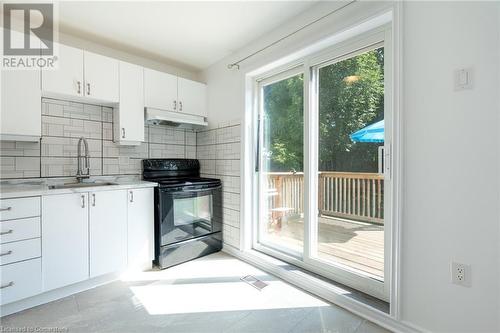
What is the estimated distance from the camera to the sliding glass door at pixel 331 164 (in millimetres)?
1923

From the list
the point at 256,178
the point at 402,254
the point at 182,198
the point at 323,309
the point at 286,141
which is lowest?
the point at 323,309

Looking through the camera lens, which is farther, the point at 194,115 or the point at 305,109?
the point at 194,115

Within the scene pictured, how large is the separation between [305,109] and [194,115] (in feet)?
4.83

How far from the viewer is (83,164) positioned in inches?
101

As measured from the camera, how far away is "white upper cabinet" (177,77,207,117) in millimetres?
3053

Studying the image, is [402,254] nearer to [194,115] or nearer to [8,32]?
[194,115]

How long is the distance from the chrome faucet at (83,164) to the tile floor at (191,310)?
106 centimetres

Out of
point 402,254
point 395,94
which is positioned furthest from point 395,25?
point 402,254

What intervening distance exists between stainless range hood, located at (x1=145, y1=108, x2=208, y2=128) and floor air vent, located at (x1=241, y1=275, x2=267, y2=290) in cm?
183

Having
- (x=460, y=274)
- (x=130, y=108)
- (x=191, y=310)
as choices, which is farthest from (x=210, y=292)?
(x=130, y=108)

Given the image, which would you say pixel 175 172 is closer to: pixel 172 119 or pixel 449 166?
pixel 172 119

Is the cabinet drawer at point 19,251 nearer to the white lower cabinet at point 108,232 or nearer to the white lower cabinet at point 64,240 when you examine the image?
the white lower cabinet at point 64,240

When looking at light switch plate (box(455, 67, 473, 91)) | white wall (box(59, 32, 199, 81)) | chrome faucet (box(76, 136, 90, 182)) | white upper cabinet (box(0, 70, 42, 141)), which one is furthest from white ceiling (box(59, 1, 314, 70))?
light switch plate (box(455, 67, 473, 91))

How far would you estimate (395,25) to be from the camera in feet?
5.23
